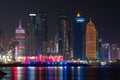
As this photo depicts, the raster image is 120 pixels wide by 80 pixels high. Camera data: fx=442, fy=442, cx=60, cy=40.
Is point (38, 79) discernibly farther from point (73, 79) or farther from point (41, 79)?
point (73, 79)

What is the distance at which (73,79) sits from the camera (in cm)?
8775

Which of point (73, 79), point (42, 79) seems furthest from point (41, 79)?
point (73, 79)

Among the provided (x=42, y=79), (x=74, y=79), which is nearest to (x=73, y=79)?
(x=74, y=79)

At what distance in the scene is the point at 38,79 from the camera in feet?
282

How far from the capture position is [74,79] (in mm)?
87812

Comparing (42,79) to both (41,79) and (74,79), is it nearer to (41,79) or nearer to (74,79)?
(41,79)

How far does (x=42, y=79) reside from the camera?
8644 centimetres

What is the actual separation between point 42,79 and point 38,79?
879mm

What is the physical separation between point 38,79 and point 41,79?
2.48ft

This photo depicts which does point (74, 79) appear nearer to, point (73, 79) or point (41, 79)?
point (73, 79)

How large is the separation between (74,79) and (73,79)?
0.21m

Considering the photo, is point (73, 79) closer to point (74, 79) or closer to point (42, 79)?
point (74, 79)

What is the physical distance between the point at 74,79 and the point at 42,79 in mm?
6458

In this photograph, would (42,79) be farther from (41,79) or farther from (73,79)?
(73,79)
